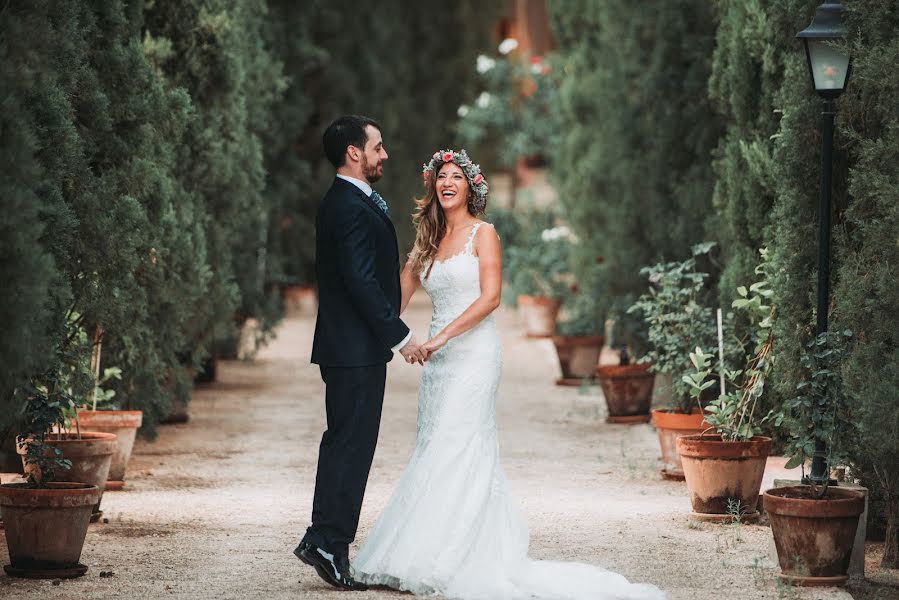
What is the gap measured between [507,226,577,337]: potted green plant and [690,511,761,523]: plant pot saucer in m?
13.1

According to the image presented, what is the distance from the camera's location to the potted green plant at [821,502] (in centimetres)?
663

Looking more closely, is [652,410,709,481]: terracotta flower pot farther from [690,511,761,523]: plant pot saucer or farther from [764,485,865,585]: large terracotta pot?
[764,485,865,585]: large terracotta pot

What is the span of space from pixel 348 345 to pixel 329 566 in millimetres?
978

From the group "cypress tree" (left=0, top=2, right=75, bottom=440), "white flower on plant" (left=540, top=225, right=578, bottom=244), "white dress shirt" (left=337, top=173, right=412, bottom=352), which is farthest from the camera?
"white flower on plant" (left=540, top=225, right=578, bottom=244)

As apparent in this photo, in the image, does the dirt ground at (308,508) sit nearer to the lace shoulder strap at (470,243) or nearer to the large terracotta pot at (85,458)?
the large terracotta pot at (85,458)

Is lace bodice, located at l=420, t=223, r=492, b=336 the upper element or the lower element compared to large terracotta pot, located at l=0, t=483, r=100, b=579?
upper

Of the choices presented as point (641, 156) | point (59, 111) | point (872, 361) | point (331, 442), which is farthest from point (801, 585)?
point (641, 156)

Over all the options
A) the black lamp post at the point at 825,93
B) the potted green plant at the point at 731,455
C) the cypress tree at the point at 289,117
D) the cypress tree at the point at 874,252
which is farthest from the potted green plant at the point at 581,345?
the black lamp post at the point at 825,93

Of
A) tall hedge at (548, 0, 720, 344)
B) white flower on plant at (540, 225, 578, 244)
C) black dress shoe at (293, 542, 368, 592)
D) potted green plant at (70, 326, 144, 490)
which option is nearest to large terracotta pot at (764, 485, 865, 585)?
black dress shoe at (293, 542, 368, 592)

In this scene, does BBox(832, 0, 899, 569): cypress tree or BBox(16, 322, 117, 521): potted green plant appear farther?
BBox(16, 322, 117, 521): potted green plant

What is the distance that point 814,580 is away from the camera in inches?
261

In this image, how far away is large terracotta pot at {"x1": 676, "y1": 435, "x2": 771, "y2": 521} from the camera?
8203mm

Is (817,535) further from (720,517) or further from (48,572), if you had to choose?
(48,572)

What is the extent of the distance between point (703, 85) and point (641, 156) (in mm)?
2317
